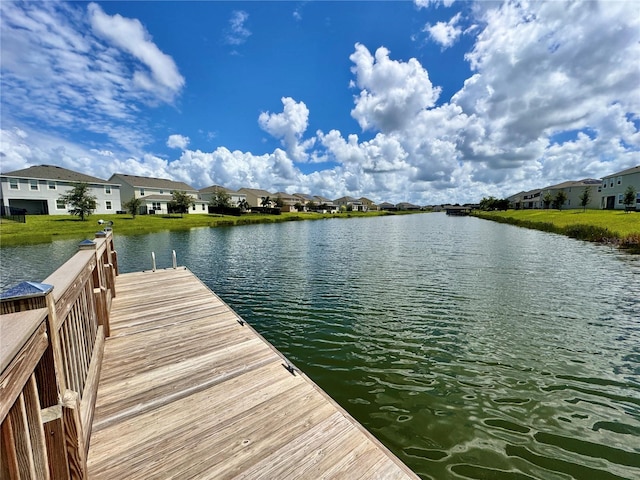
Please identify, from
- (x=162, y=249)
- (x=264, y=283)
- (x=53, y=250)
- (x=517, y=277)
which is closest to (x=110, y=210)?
(x=53, y=250)

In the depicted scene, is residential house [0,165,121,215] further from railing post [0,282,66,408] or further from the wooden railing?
railing post [0,282,66,408]

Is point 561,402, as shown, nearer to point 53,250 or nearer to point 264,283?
point 264,283

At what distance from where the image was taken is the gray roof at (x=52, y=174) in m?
46.7

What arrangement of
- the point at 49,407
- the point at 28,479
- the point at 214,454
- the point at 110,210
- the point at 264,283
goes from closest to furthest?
1. the point at 28,479
2. the point at 49,407
3. the point at 214,454
4. the point at 264,283
5. the point at 110,210

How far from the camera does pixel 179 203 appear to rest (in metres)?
62.2

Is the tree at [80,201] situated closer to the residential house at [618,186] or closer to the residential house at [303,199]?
the residential house at [303,199]

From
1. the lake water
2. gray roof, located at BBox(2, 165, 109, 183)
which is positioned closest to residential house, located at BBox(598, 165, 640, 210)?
the lake water

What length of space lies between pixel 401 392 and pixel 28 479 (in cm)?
582

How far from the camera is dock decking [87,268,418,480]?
10.2ft

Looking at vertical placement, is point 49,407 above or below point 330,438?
above

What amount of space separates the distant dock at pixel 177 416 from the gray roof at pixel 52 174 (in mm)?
60447

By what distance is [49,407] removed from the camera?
2.11 metres

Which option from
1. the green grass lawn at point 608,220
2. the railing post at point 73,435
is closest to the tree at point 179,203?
the green grass lawn at point 608,220

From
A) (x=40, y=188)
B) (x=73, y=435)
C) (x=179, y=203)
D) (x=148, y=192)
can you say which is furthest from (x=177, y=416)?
(x=148, y=192)
